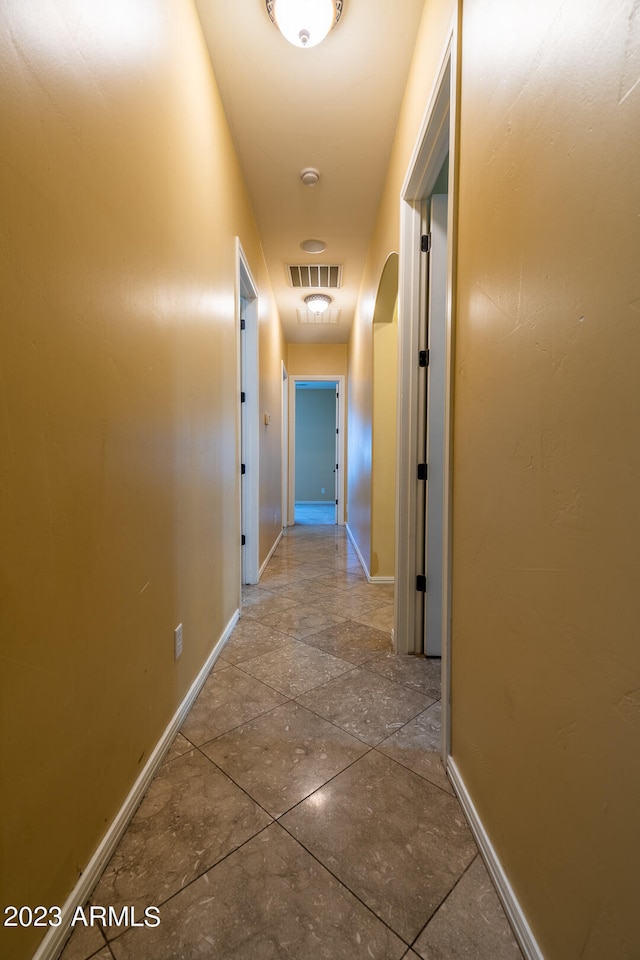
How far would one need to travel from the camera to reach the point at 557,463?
2.38 ft

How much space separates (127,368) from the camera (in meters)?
1.12

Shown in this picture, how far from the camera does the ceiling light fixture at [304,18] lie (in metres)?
1.53

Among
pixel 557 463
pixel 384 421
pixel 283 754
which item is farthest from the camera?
pixel 384 421

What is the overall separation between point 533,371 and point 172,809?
1.48 m

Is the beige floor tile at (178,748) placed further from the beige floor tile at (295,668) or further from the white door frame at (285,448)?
the white door frame at (285,448)

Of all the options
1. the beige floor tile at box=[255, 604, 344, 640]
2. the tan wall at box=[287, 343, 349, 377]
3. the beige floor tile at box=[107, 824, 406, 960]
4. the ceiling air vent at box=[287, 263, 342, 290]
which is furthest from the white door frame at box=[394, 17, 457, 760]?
the tan wall at box=[287, 343, 349, 377]

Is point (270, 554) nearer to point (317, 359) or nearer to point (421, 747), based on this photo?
point (421, 747)

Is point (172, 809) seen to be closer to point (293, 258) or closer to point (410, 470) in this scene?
point (410, 470)

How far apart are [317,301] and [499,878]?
181 inches

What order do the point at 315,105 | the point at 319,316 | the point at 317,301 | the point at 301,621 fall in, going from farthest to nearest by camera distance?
1. the point at 319,316
2. the point at 317,301
3. the point at 301,621
4. the point at 315,105

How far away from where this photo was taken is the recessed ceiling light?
3408mm

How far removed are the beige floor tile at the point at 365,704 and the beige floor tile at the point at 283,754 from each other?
60 mm

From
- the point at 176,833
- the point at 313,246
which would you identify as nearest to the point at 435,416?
the point at 176,833

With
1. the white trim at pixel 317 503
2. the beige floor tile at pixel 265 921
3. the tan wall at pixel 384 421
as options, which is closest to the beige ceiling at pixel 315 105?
the tan wall at pixel 384 421
